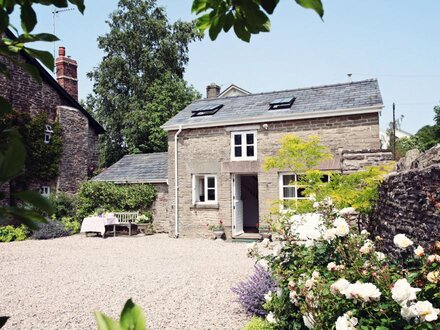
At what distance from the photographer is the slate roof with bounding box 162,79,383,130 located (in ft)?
43.5

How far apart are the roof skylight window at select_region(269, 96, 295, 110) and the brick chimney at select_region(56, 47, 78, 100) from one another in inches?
451

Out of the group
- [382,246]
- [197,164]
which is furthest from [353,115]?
[382,246]

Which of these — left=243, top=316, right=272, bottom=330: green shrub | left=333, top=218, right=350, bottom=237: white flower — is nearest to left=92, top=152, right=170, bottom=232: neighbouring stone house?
left=243, top=316, right=272, bottom=330: green shrub

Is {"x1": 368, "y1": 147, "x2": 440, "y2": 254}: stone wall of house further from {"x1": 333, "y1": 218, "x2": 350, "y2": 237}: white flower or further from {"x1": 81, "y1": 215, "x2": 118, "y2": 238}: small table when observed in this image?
{"x1": 81, "y1": 215, "x2": 118, "y2": 238}: small table

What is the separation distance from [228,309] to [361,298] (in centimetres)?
368

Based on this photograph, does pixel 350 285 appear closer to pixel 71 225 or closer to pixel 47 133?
pixel 71 225

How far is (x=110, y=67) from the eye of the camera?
2814cm

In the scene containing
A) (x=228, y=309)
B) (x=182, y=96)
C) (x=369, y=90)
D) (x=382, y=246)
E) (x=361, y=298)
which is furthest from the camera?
(x=182, y=96)

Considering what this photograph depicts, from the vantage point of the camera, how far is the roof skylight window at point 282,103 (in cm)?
1459

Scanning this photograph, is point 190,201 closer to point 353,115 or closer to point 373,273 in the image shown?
point 353,115

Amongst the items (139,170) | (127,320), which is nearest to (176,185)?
(139,170)

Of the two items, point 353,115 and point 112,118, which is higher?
point 112,118

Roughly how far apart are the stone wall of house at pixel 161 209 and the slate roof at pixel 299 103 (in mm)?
2905

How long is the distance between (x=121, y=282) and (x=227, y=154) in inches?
309
